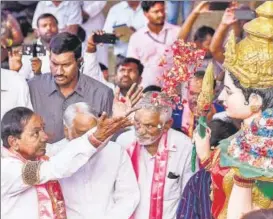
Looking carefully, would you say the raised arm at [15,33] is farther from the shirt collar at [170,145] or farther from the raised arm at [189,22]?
the shirt collar at [170,145]

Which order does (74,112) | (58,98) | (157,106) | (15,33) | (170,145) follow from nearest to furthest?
(74,112)
(157,106)
(170,145)
(58,98)
(15,33)

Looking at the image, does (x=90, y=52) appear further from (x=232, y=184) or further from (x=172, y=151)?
(x=232, y=184)

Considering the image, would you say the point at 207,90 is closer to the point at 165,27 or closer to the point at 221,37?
the point at 221,37

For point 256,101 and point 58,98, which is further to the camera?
point 58,98

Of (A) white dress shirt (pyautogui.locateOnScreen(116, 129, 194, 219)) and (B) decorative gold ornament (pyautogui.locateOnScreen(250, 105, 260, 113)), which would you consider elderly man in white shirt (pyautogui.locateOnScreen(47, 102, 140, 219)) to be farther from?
(B) decorative gold ornament (pyautogui.locateOnScreen(250, 105, 260, 113))

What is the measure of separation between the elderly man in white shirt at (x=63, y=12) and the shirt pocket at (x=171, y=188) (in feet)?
10.3

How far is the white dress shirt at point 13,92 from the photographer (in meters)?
5.04

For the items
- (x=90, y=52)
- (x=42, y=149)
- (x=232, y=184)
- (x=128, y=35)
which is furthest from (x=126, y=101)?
(x=128, y=35)

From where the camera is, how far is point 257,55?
392 cm

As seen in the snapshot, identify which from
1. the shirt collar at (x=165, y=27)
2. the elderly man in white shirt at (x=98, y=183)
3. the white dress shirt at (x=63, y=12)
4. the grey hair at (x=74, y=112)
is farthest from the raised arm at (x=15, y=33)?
the elderly man in white shirt at (x=98, y=183)

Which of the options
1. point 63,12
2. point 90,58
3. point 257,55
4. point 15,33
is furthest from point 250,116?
point 63,12

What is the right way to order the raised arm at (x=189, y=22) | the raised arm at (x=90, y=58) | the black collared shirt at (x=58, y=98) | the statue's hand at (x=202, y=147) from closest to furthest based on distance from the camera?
the statue's hand at (x=202, y=147), the black collared shirt at (x=58, y=98), the raised arm at (x=90, y=58), the raised arm at (x=189, y=22)

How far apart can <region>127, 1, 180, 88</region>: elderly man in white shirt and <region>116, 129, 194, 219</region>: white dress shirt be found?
220 cm

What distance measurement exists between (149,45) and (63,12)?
1.05 m
